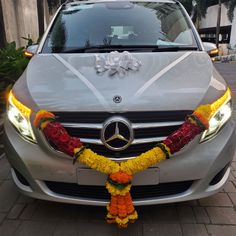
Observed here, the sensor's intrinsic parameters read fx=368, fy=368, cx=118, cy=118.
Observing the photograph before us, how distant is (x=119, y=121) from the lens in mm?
2432

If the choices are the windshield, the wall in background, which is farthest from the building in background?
the windshield

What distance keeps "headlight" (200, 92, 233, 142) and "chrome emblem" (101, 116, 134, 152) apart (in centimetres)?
54

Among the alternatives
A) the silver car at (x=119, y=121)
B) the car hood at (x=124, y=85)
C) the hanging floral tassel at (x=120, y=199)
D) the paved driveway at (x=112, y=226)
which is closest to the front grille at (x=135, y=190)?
the silver car at (x=119, y=121)

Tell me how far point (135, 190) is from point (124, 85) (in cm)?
76

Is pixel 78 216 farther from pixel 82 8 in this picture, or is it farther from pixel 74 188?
pixel 82 8

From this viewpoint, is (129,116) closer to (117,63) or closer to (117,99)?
(117,99)

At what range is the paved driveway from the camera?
2.79 meters

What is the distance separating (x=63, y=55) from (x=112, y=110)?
3.66 feet

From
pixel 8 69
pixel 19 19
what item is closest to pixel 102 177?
pixel 8 69

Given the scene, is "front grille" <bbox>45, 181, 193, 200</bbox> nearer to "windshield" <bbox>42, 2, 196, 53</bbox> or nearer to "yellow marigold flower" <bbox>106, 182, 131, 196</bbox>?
"yellow marigold flower" <bbox>106, 182, 131, 196</bbox>

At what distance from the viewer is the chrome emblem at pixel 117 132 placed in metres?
2.43

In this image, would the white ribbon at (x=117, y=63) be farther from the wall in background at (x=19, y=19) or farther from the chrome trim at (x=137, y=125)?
the wall in background at (x=19, y=19)

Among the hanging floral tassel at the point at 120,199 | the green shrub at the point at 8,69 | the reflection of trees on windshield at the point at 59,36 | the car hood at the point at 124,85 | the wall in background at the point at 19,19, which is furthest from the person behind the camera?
the wall in background at the point at 19,19

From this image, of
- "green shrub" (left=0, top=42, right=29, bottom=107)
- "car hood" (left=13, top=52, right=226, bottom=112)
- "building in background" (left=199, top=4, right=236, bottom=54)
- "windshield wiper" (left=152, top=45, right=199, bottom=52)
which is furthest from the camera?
"building in background" (left=199, top=4, right=236, bottom=54)
